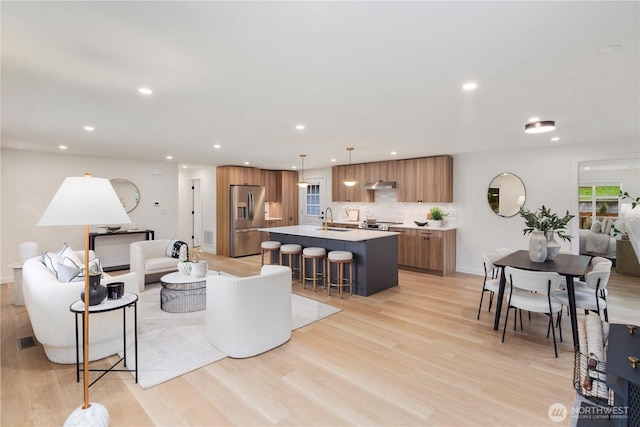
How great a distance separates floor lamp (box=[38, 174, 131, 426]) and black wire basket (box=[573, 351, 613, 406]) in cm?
292

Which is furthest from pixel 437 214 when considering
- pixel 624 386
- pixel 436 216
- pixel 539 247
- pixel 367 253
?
pixel 624 386

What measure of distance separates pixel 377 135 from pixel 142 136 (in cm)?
362

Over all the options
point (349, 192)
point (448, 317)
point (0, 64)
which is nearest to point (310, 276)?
point (448, 317)

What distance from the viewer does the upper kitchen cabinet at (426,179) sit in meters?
6.58

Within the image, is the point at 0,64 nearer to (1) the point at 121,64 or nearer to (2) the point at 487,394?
(1) the point at 121,64

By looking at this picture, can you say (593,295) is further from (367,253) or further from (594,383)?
(367,253)

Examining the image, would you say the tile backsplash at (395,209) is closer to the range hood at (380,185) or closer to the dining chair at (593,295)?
the range hood at (380,185)

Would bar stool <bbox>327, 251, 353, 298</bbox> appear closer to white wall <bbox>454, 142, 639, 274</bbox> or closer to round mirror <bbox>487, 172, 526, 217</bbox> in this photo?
white wall <bbox>454, 142, 639, 274</bbox>

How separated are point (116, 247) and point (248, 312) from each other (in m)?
5.65

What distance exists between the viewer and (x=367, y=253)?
16.3 feet

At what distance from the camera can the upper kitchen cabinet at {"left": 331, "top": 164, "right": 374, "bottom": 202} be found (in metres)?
8.01

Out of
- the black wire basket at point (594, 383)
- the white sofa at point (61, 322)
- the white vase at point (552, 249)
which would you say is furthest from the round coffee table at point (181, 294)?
the white vase at point (552, 249)

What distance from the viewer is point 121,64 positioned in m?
2.30

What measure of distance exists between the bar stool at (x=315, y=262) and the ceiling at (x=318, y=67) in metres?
1.98
